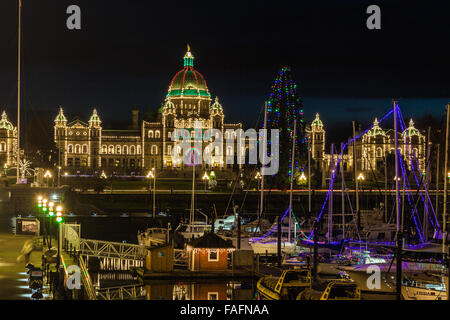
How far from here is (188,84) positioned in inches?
6476

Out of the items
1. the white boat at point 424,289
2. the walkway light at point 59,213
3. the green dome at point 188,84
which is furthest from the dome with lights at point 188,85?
the white boat at point 424,289

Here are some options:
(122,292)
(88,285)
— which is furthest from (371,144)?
(88,285)

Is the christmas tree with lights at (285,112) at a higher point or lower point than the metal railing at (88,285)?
higher

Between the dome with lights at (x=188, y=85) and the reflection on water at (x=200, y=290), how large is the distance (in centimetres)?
13029

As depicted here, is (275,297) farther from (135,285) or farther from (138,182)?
(138,182)

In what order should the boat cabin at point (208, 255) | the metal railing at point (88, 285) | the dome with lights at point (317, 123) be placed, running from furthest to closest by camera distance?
the dome with lights at point (317, 123) < the boat cabin at point (208, 255) < the metal railing at point (88, 285)

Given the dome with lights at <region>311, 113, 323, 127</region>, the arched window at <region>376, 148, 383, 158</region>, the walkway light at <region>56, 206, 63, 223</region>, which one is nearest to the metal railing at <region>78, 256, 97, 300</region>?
the walkway light at <region>56, 206, 63, 223</region>

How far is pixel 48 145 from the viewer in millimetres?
137375

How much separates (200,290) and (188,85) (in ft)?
438

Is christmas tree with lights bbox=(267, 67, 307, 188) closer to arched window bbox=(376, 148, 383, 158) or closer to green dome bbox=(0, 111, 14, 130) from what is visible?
arched window bbox=(376, 148, 383, 158)

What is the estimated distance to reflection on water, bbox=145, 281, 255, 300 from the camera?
1253 inches

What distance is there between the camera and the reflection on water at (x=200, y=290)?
31.8 metres

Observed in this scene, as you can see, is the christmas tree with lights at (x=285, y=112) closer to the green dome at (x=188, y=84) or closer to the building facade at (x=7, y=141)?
the green dome at (x=188, y=84)
